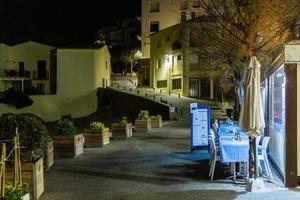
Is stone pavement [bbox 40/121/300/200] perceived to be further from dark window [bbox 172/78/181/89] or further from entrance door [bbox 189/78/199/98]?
dark window [bbox 172/78/181/89]

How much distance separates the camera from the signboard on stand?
61.2 ft

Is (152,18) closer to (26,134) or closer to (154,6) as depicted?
(154,6)

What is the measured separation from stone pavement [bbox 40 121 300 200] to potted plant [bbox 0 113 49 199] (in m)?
0.51

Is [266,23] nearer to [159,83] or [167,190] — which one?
[167,190]

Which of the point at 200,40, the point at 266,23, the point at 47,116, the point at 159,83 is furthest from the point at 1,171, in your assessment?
the point at 159,83

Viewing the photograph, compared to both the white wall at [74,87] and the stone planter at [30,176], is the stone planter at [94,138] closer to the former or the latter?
the stone planter at [30,176]

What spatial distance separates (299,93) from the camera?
38.6 feet

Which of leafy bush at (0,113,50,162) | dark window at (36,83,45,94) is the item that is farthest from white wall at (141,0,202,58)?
leafy bush at (0,113,50,162)

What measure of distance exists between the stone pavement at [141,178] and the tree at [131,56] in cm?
6279

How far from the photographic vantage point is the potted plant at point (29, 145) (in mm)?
10180

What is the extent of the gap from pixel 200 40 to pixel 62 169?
1429 centimetres

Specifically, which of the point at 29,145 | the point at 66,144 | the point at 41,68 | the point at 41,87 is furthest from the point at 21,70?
the point at 29,145

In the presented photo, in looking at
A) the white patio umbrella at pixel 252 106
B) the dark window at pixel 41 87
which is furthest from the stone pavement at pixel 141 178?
the dark window at pixel 41 87

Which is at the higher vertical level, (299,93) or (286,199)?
(299,93)
